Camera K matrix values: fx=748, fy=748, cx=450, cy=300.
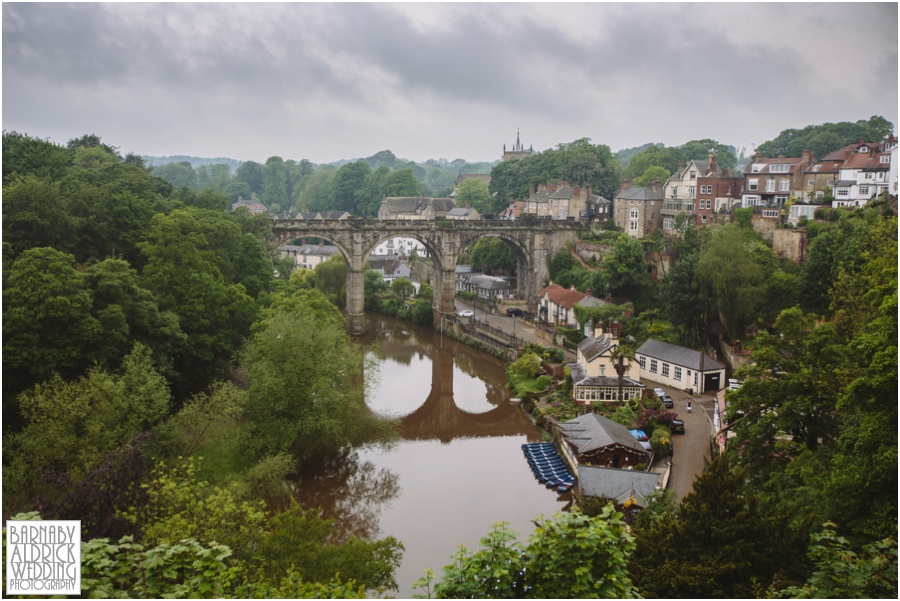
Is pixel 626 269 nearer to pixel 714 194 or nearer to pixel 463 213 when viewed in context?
pixel 714 194

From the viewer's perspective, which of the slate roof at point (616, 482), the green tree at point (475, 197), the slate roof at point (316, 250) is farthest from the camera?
the green tree at point (475, 197)

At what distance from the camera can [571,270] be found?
52938mm

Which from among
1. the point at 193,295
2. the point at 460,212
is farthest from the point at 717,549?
the point at 460,212

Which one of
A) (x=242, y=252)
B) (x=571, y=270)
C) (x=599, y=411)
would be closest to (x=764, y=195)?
(x=571, y=270)

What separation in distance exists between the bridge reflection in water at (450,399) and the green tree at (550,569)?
2184 cm

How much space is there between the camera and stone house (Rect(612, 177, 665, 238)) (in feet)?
171

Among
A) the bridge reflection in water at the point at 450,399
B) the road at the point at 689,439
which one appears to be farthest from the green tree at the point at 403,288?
the road at the point at 689,439

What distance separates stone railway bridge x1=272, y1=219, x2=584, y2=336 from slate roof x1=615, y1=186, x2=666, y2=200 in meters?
3.97

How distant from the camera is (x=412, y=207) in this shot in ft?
286

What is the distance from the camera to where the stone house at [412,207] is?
84.1 meters

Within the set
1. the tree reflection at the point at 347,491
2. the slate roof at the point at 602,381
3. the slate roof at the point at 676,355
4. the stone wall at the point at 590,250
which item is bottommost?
the tree reflection at the point at 347,491

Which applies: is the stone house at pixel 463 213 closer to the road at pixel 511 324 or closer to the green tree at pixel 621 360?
the road at pixel 511 324

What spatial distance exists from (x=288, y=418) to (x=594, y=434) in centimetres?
1034

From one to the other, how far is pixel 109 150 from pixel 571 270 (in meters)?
34.5
